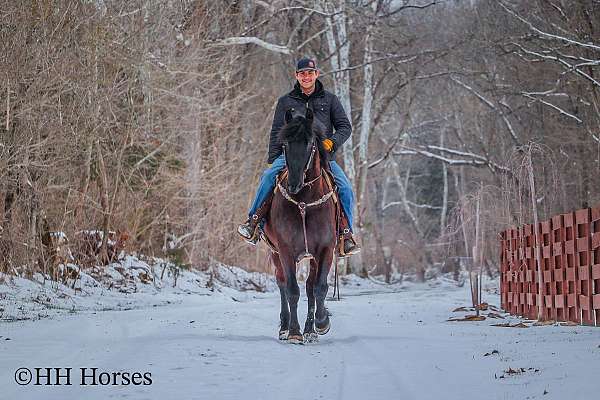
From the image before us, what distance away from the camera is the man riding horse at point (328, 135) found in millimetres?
10805

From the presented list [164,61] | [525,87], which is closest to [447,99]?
[525,87]

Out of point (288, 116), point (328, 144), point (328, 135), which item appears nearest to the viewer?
point (288, 116)

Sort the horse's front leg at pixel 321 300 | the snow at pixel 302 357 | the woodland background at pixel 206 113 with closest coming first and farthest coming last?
1. the snow at pixel 302 357
2. the horse's front leg at pixel 321 300
3. the woodland background at pixel 206 113

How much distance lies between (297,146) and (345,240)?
5.83ft

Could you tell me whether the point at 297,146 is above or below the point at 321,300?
above

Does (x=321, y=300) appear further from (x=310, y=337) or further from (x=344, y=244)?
(x=344, y=244)

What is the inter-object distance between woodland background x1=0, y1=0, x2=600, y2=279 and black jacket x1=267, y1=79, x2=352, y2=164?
9.22 ft

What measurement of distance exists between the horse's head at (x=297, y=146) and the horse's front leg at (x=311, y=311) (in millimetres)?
1177

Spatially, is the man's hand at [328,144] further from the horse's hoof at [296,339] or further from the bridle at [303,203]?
the horse's hoof at [296,339]

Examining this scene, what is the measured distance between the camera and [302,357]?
849 centimetres

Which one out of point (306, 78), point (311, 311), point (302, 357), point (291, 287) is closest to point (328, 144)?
point (306, 78)

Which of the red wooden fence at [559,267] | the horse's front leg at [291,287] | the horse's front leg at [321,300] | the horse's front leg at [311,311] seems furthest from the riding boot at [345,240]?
the red wooden fence at [559,267]

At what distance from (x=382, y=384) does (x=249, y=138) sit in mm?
24100

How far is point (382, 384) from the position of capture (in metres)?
6.73
